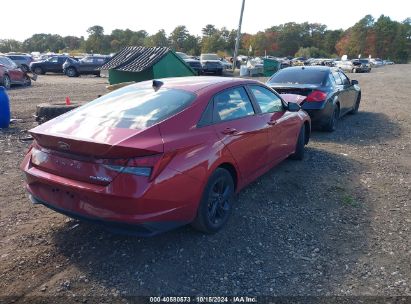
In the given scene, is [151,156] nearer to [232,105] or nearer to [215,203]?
[215,203]

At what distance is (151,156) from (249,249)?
1.37m

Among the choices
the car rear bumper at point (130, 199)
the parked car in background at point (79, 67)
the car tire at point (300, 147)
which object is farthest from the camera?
the parked car in background at point (79, 67)

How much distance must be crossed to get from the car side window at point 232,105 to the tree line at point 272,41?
9388 cm

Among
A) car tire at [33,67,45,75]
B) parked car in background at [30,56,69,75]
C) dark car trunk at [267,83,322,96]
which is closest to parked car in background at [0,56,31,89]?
parked car in background at [30,56,69,75]

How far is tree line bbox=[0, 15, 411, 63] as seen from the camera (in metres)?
104

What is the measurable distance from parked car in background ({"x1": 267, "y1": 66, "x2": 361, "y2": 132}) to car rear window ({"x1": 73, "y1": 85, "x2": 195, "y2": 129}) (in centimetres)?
485

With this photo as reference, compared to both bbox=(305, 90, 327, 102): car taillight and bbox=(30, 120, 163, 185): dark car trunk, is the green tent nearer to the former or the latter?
bbox=(305, 90, 327, 102): car taillight

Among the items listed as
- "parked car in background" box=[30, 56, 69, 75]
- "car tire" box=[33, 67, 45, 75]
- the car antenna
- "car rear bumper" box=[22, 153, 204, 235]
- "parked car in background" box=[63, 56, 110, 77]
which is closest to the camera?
"car rear bumper" box=[22, 153, 204, 235]

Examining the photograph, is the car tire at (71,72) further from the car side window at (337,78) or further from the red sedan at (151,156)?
the red sedan at (151,156)

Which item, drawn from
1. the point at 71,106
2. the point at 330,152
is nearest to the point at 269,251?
the point at 330,152

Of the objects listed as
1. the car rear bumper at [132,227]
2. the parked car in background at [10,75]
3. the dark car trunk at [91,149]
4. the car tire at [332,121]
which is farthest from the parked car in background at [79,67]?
the car rear bumper at [132,227]

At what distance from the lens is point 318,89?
8.25m

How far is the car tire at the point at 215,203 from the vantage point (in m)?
3.64

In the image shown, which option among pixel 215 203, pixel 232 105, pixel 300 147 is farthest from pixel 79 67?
pixel 215 203
